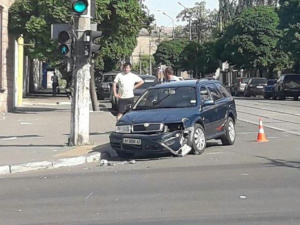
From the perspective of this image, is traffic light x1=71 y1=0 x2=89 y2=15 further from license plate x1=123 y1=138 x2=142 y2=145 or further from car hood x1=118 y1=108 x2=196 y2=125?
license plate x1=123 y1=138 x2=142 y2=145

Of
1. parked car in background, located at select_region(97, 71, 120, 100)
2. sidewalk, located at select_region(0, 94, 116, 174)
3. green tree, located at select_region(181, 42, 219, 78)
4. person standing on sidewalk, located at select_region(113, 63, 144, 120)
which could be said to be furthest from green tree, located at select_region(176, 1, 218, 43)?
person standing on sidewalk, located at select_region(113, 63, 144, 120)

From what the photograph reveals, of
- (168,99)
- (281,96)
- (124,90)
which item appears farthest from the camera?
(281,96)

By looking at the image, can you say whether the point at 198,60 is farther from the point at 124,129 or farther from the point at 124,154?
the point at 124,129

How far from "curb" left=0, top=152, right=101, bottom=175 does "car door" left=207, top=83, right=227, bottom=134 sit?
297 cm

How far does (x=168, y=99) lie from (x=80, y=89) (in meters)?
2.08

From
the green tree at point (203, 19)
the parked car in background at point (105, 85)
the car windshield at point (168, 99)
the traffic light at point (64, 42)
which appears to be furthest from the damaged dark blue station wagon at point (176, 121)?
the green tree at point (203, 19)

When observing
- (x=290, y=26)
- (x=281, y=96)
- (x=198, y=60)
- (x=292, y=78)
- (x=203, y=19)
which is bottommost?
(x=281, y=96)

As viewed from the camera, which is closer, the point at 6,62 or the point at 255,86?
the point at 6,62

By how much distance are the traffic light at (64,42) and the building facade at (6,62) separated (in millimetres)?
11524

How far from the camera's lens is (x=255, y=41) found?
61.8 meters

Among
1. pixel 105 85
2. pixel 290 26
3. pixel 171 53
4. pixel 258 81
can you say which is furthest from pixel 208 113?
pixel 171 53

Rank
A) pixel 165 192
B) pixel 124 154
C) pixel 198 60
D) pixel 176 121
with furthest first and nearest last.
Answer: pixel 198 60
pixel 124 154
pixel 176 121
pixel 165 192

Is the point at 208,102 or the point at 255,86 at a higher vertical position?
the point at 255,86

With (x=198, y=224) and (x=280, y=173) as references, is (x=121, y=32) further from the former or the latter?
(x=198, y=224)
